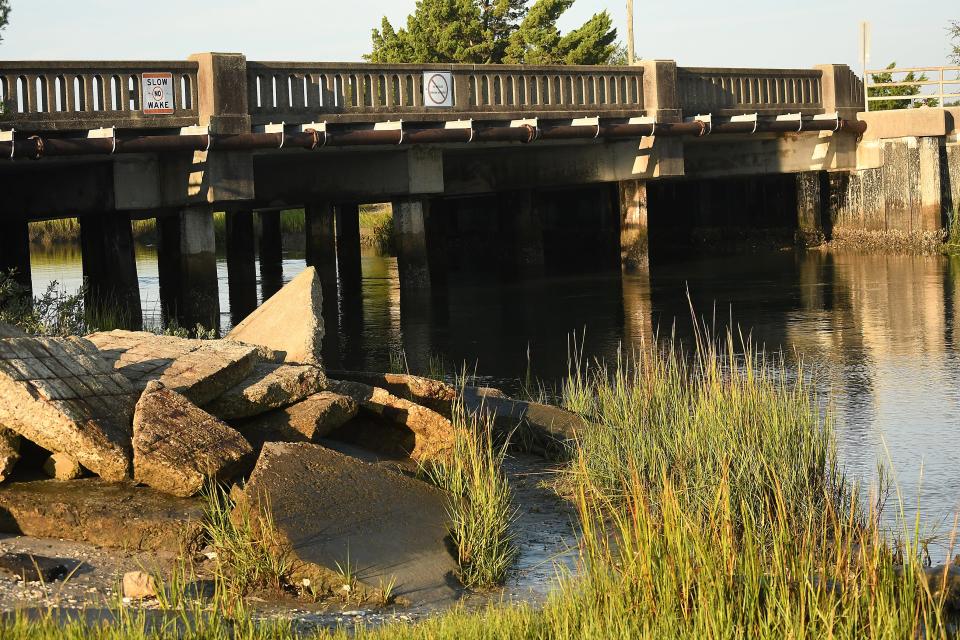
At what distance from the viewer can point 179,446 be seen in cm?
784

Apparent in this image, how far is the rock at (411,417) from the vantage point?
9422 mm

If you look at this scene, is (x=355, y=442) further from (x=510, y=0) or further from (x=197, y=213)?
(x=510, y=0)

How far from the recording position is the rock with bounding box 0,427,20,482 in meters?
7.92

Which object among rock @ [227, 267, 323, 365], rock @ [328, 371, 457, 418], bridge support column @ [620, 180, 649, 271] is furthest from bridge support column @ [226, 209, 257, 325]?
rock @ [328, 371, 457, 418]

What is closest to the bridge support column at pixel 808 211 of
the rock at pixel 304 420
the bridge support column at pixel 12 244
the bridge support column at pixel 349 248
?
the bridge support column at pixel 349 248

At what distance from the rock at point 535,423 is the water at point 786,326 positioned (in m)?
1.21

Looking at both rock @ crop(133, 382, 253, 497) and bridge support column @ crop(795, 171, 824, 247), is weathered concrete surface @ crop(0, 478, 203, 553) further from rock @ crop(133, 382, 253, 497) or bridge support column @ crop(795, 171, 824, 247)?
bridge support column @ crop(795, 171, 824, 247)

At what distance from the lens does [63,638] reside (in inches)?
210

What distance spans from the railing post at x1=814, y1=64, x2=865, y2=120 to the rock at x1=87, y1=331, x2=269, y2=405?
2080cm

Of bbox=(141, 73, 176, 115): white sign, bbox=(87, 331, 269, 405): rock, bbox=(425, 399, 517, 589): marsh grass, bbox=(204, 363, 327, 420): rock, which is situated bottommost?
bbox=(425, 399, 517, 589): marsh grass

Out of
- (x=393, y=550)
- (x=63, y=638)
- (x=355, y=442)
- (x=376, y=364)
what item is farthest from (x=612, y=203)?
(x=63, y=638)

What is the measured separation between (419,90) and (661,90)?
207 inches

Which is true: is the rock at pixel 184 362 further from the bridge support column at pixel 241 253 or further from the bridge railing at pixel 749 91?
the bridge railing at pixel 749 91

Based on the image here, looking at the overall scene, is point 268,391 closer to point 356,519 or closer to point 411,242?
point 356,519
